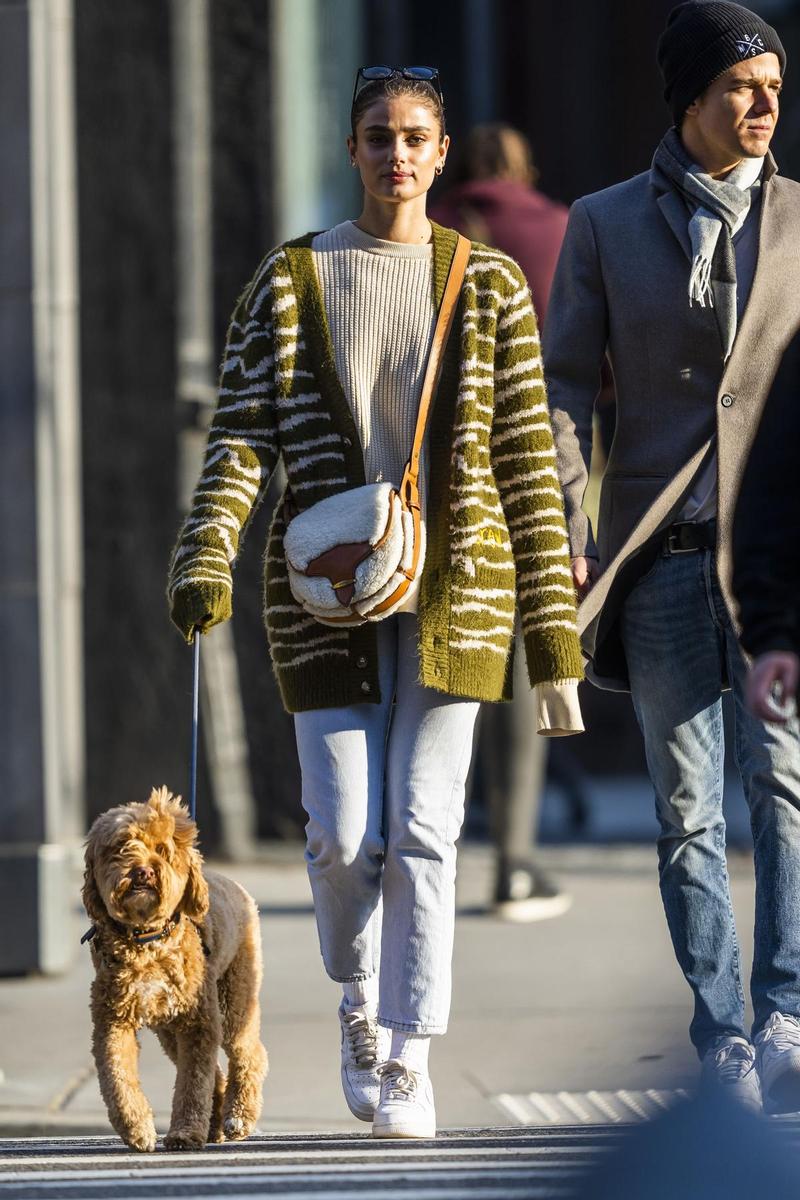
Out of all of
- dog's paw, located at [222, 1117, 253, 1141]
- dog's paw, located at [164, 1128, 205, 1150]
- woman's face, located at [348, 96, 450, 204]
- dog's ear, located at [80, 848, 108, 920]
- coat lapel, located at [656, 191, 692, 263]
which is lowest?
dog's paw, located at [222, 1117, 253, 1141]

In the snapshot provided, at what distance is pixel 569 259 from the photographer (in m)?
5.02

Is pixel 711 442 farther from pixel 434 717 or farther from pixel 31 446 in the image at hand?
pixel 31 446

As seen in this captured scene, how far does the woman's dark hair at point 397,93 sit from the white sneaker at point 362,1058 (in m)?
1.89


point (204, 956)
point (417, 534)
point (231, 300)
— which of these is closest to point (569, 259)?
point (417, 534)

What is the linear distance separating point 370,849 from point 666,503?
977 mm

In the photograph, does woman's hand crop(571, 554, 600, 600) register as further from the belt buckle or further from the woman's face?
the woman's face

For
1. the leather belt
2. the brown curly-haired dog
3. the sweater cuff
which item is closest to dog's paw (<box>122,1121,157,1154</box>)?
the brown curly-haired dog

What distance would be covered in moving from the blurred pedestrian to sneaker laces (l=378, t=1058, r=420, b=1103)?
313 centimetres

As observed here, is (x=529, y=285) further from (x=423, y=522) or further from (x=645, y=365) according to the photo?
(x=423, y=522)

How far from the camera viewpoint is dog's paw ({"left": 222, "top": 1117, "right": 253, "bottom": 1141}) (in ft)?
15.9

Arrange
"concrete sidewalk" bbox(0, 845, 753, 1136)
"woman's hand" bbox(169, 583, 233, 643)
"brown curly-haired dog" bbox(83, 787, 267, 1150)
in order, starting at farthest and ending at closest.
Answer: "concrete sidewalk" bbox(0, 845, 753, 1136) → "woman's hand" bbox(169, 583, 233, 643) → "brown curly-haired dog" bbox(83, 787, 267, 1150)

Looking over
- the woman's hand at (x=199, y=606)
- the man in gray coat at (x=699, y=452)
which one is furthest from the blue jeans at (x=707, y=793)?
the woman's hand at (x=199, y=606)

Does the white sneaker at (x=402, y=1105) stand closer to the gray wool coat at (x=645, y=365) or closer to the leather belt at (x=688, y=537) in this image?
the gray wool coat at (x=645, y=365)

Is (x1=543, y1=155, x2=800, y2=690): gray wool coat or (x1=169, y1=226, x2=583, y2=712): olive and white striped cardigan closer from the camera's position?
(x1=169, y1=226, x2=583, y2=712): olive and white striped cardigan
